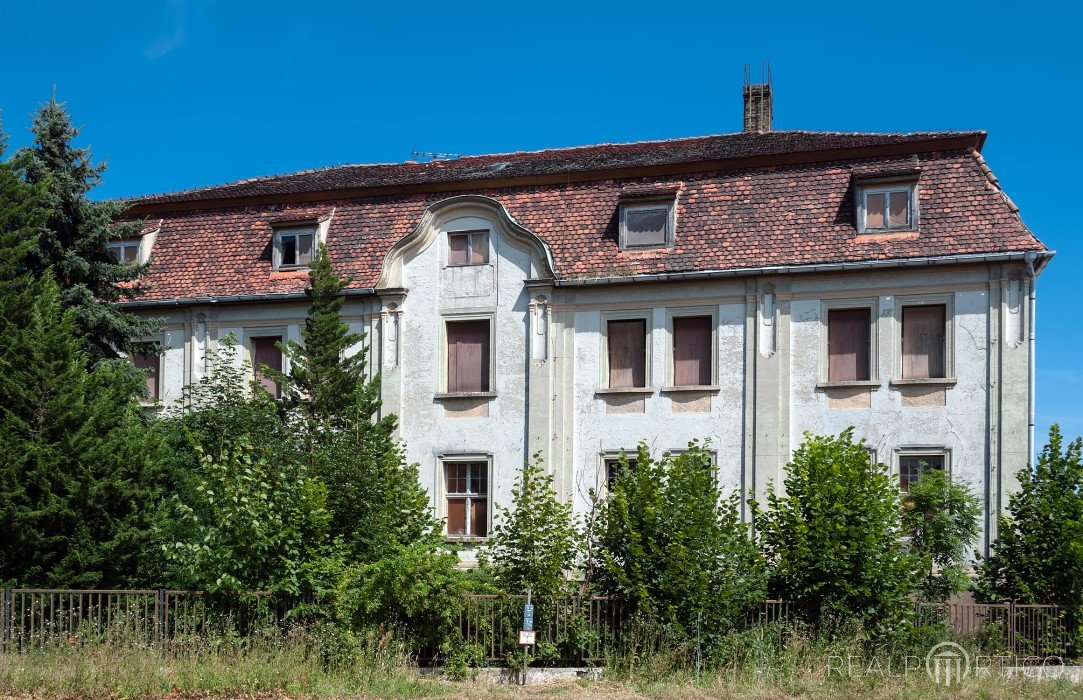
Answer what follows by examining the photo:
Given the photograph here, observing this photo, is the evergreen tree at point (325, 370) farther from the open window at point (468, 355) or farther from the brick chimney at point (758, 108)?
the brick chimney at point (758, 108)

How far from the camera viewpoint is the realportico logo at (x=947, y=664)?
53.8 ft

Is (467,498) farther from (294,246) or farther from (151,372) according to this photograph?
(151,372)

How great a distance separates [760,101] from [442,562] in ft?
60.0

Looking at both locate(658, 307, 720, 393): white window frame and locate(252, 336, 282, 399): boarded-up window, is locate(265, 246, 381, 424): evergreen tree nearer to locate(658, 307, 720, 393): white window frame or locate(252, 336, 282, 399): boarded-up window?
locate(252, 336, 282, 399): boarded-up window

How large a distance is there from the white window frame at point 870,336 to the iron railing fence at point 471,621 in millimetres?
7161

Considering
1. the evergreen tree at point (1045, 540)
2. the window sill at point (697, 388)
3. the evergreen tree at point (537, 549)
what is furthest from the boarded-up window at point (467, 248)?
the evergreen tree at point (1045, 540)

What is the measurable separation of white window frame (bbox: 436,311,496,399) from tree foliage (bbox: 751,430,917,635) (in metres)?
9.34

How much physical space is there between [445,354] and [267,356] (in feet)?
13.7

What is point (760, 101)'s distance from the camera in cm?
3191

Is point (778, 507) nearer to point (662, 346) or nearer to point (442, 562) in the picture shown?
point (442, 562)

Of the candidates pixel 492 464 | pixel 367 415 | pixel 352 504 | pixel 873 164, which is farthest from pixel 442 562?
pixel 873 164

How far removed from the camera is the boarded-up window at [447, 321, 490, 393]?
27141 mm

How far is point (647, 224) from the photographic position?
26656 mm

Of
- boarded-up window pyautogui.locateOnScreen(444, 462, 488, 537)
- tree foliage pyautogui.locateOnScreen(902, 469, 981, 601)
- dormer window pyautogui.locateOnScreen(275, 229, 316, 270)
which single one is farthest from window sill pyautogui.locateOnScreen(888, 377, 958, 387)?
dormer window pyautogui.locateOnScreen(275, 229, 316, 270)
